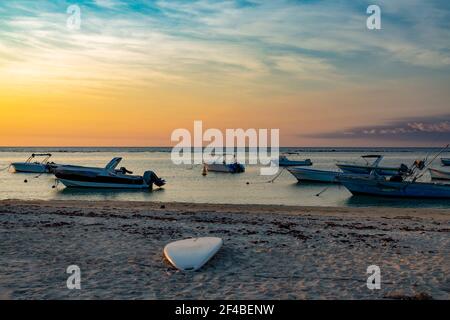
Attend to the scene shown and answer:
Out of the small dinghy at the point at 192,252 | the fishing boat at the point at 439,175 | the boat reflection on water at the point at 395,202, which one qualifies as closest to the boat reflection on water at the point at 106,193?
the boat reflection on water at the point at 395,202

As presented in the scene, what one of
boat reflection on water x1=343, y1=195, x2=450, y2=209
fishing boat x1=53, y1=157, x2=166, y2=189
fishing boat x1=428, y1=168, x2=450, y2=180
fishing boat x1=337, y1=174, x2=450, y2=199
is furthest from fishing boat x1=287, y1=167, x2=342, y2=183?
fishing boat x1=53, y1=157, x2=166, y2=189

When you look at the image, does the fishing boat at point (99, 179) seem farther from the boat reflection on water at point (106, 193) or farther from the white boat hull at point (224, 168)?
the white boat hull at point (224, 168)

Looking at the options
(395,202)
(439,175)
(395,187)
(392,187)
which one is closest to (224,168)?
(439,175)

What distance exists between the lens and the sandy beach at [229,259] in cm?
833

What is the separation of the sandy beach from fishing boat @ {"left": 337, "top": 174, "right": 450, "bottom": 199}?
16569 millimetres

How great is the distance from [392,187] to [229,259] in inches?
1017

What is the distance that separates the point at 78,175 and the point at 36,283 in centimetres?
3156

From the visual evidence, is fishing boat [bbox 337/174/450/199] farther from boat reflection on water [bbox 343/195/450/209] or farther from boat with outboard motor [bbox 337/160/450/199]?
boat reflection on water [bbox 343/195/450/209]

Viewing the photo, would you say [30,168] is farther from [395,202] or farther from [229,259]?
[229,259]

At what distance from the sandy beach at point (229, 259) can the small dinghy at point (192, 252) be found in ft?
0.57

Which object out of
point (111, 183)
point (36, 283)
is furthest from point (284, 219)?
point (111, 183)

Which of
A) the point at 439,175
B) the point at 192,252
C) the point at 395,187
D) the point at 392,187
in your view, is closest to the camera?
the point at 192,252

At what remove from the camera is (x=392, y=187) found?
33281 mm
